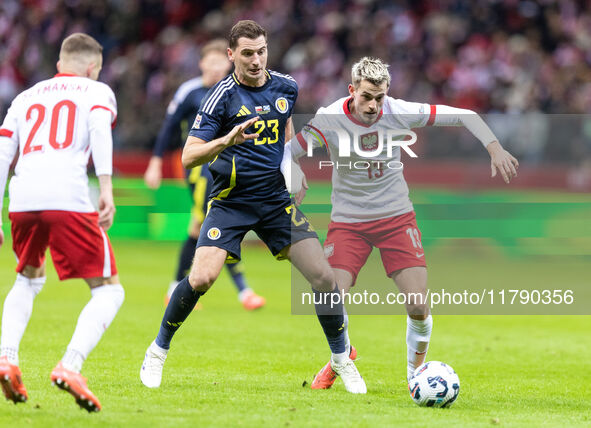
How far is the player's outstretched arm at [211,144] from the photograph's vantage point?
5695 millimetres

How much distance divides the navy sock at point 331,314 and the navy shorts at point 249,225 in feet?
1.34

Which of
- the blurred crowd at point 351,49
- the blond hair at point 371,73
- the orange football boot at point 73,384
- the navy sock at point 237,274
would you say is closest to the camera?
the orange football boot at point 73,384

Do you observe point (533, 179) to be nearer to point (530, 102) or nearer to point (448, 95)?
point (530, 102)

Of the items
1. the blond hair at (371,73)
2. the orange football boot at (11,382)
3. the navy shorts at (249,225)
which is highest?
the blond hair at (371,73)

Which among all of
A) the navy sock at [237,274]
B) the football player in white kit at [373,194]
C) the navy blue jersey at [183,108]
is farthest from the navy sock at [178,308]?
the navy blue jersey at [183,108]

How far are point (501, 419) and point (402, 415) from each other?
596mm

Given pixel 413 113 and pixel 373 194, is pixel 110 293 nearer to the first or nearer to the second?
pixel 373 194

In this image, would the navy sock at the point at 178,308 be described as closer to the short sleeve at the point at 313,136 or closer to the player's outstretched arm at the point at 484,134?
the short sleeve at the point at 313,136

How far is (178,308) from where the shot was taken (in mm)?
6410

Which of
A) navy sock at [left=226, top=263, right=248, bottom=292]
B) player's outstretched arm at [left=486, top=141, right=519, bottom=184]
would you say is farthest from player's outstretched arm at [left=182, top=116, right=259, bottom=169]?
navy sock at [left=226, top=263, right=248, bottom=292]

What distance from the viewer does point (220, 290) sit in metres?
12.5

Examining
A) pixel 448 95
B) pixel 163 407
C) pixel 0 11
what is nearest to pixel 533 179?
pixel 448 95

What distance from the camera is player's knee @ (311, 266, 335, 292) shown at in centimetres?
634

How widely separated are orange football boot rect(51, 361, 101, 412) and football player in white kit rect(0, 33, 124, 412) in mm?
197
